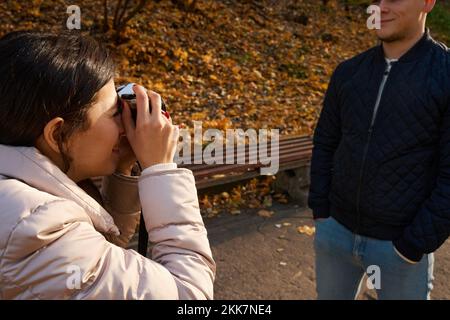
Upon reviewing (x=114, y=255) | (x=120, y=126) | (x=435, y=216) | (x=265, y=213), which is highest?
(x=120, y=126)

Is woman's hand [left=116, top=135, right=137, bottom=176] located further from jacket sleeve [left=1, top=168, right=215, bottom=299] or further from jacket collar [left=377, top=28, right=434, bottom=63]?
jacket collar [left=377, top=28, right=434, bottom=63]

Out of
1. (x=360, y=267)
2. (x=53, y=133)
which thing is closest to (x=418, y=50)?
(x=360, y=267)

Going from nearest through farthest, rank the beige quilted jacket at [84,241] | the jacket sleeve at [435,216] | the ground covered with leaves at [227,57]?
the beige quilted jacket at [84,241]
the jacket sleeve at [435,216]
the ground covered with leaves at [227,57]

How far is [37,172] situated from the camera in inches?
43.0

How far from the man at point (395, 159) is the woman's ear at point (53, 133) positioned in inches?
55.3

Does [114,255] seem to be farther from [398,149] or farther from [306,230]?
[306,230]

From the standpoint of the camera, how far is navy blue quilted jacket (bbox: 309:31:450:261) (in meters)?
2.00

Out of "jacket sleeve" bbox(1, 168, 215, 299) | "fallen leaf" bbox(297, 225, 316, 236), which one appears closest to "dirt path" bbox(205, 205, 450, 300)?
"fallen leaf" bbox(297, 225, 316, 236)

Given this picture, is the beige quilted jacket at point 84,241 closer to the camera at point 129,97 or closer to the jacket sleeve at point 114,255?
the jacket sleeve at point 114,255

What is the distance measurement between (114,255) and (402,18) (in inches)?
62.5

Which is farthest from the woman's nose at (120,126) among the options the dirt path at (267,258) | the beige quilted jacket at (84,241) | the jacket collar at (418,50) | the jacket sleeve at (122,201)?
the dirt path at (267,258)

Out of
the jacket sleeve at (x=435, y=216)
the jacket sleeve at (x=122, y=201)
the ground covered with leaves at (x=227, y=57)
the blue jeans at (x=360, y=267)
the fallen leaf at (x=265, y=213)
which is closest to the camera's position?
the jacket sleeve at (x=122, y=201)

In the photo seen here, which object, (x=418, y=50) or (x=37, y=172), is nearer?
(x=37, y=172)

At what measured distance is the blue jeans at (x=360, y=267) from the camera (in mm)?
2090
